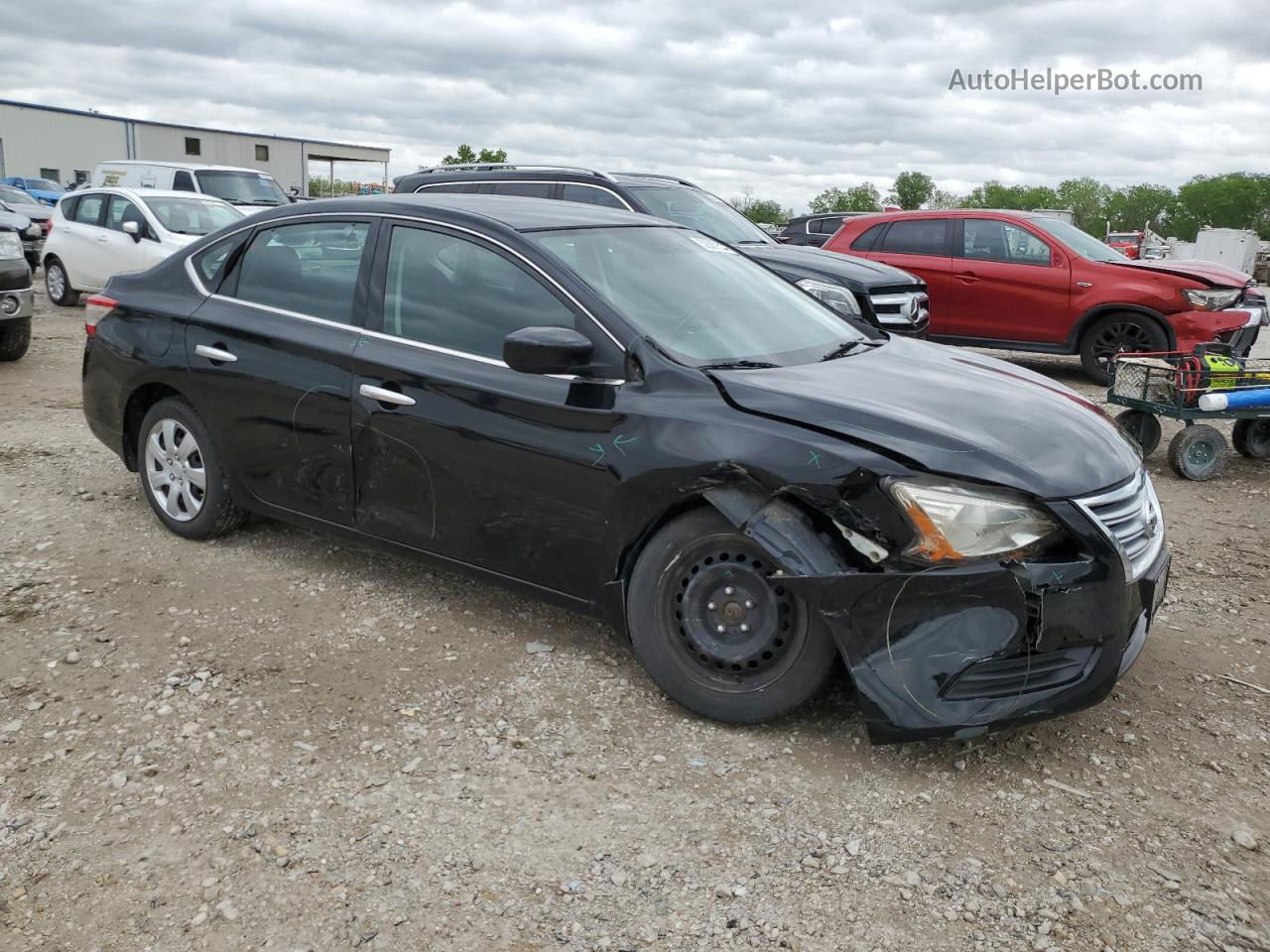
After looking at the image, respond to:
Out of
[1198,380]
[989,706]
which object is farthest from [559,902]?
[1198,380]

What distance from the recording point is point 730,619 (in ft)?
11.0

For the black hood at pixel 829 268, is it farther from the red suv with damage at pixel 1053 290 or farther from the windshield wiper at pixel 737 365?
the windshield wiper at pixel 737 365

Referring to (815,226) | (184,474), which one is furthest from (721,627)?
(815,226)

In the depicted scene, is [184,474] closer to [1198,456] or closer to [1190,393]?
[1190,393]

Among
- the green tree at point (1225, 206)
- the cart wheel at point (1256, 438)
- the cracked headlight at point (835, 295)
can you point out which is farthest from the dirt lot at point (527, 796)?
the green tree at point (1225, 206)

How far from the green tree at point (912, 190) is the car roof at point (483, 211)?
70.7 m

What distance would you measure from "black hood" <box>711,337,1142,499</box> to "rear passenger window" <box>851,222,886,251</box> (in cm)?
815

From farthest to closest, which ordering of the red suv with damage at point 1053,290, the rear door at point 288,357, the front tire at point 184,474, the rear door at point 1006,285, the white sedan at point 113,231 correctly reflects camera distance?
the white sedan at point 113,231 → the rear door at point 1006,285 → the red suv with damage at point 1053,290 → the front tire at point 184,474 → the rear door at point 288,357

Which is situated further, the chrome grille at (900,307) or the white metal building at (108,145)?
the white metal building at (108,145)

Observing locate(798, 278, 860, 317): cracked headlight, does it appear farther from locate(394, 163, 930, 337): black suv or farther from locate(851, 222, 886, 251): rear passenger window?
locate(851, 222, 886, 251): rear passenger window

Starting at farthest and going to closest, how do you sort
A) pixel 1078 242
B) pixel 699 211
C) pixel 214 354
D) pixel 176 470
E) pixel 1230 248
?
pixel 1230 248, pixel 1078 242, pixel 699 211, pixel 176 470, pixel 214 354

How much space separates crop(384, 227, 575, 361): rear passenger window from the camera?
12.5 feet

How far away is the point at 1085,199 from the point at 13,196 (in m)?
91.8

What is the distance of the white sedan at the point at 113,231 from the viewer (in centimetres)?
1327
